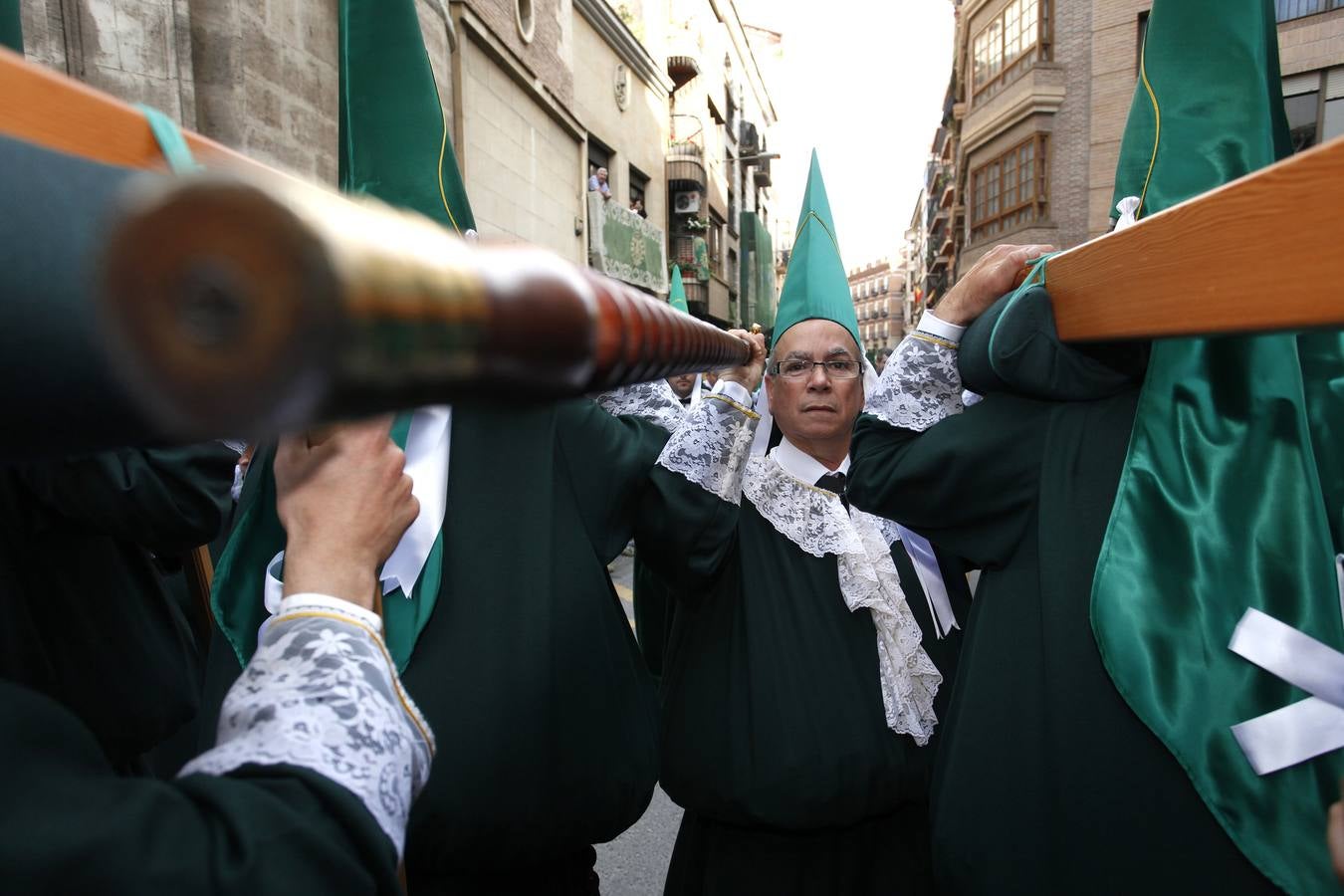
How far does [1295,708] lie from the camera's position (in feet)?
3.51

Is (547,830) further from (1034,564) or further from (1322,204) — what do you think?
(1322,204)

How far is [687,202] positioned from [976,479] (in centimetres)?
2289

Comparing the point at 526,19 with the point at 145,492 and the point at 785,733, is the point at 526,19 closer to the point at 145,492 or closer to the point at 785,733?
the point at 145,492

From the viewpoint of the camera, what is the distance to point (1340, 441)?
4.04 ft

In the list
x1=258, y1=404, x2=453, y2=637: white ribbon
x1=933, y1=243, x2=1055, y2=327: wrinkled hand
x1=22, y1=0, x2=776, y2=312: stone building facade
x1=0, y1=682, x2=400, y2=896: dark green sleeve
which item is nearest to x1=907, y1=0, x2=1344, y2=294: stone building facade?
x1=22, y1=0, x2=776, y2=312: stone building facade

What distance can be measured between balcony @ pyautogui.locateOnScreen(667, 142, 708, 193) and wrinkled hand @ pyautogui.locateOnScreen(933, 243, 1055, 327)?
21054mm

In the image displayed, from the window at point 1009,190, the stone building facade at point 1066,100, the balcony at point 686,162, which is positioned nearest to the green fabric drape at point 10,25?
the stone building facade at point 1066,100

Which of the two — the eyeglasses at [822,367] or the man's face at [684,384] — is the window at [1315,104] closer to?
the man's face at [684,384]

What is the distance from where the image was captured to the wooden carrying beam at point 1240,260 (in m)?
0.70

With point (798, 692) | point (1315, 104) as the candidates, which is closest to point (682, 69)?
point (1315, 104)

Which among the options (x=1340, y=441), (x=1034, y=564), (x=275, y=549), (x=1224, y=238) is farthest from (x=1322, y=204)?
(x=275, y=549)

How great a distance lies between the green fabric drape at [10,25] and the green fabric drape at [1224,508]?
183 centimetres

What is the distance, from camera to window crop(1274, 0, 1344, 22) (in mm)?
14305

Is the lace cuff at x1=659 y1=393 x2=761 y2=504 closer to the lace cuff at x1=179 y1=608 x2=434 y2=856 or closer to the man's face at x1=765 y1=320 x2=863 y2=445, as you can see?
the man's face at x1=765 y1=320 x2=863 y2=445
